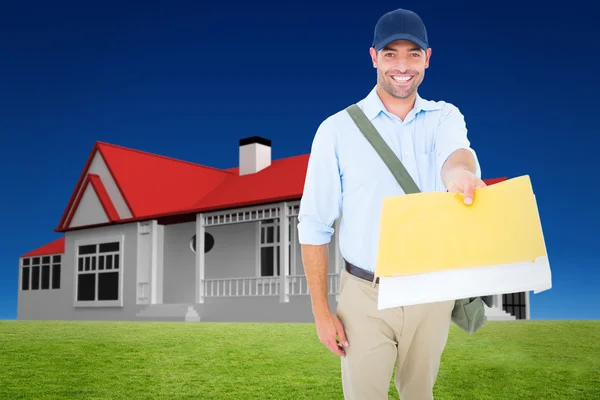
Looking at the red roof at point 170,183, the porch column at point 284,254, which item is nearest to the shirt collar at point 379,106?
the porch column at point 284,254

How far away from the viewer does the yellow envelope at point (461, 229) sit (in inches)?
76.6

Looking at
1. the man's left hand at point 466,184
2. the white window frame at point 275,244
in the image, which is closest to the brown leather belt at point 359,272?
the man's left hand at point 466,184

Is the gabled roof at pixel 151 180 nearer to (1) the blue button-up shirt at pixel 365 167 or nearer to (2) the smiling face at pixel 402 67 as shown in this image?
(1) the blue button-up shirt at pixel 365 167

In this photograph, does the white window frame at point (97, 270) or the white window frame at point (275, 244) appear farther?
the white window frame at point (97, 270)

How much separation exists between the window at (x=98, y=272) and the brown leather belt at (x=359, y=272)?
21.9 m

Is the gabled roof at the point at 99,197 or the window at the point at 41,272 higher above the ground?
the gabled roof at the point at 99,197

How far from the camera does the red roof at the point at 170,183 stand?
21859 mm

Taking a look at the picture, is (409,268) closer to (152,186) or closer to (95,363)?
(95,363)

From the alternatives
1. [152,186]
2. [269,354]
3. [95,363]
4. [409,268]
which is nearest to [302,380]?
[269,354]

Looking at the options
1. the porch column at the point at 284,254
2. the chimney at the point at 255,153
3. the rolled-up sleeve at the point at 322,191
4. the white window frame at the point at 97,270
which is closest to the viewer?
the rolled-up sleeve at the point at 322,191

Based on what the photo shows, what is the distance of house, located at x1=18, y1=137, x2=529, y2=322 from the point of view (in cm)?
1953

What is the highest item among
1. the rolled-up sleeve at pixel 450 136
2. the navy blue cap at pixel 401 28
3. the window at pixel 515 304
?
the navy blue cap at pixel 401 28

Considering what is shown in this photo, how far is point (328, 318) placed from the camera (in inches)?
92.7

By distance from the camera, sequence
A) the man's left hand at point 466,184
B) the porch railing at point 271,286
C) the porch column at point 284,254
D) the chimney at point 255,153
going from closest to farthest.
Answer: the man's left hand at point 466,184
the porch railing at point 271,286
the porch column at point 284,254
the chimney at point 255,153
